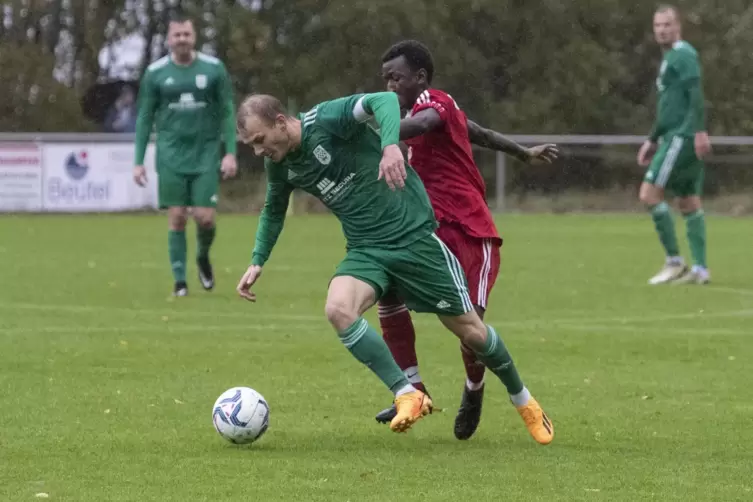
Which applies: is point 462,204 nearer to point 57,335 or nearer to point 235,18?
point 57,335

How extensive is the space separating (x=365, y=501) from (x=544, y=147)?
2.60 meters

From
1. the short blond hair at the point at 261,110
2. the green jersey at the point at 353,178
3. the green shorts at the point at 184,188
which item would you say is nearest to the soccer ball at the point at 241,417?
the green jersey at the point at 353,178

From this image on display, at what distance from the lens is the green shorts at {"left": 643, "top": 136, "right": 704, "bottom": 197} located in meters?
14.1

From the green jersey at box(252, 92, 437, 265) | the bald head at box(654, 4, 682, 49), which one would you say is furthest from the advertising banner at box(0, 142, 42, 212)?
the green jersey at box(252, 92, 437, 265)

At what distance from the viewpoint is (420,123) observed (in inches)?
255

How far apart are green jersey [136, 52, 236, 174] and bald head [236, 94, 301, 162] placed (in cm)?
649

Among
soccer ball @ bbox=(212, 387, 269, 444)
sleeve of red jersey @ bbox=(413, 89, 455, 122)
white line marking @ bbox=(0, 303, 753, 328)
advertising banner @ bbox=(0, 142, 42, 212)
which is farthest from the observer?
advertising banner @ bbox=(0, 142, 42, 212)

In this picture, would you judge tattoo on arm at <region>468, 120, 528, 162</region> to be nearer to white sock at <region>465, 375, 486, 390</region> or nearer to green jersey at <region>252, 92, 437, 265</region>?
green jersey at <region>252, 92, 437, 265</region>

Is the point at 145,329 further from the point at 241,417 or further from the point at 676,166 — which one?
the point at 676,166

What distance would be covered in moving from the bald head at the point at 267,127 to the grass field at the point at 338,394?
1263mm

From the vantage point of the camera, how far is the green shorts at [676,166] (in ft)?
46.1

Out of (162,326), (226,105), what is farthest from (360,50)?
(162,326)

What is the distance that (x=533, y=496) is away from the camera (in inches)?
204

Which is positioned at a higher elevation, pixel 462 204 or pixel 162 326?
pixel 462 204
